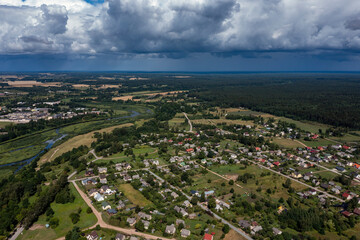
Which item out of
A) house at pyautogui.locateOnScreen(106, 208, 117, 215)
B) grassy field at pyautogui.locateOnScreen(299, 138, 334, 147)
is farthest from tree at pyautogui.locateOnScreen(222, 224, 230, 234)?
grassy field at pyautogui.locateOnScreen(299, 138, 334, 147)

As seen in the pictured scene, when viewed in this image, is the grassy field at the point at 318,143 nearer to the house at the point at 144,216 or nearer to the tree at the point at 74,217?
the house at the point at 144,216

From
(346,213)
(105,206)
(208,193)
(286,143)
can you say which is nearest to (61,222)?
(105,206)

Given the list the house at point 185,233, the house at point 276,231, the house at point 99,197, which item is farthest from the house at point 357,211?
the house at point 99,197

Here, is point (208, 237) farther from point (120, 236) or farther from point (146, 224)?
point (120, 236)

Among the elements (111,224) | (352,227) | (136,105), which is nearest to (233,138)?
(352,227)

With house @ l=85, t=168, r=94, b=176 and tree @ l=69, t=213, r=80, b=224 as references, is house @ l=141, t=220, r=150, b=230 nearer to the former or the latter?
tree @ l=69, t=213, r=80, b=224

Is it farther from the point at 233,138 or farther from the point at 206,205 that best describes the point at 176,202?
the point at 233,138

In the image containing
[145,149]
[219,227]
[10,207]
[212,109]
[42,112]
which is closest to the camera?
[219,227]
